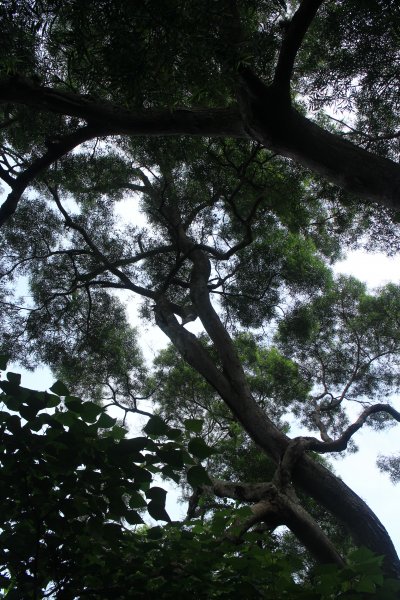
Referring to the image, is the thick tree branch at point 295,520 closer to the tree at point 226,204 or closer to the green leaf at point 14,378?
the tree at point 226,204

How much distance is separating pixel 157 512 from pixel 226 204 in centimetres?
835

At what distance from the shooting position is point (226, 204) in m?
9.57

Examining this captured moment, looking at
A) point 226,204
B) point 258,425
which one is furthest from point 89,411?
point 226,204

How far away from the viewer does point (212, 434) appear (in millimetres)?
11008

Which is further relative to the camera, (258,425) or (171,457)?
(258,425)

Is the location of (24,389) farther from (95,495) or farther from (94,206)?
(94,206)

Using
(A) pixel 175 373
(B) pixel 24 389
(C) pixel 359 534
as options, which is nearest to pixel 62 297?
(A) pixel 175 373

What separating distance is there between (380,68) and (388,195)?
328 centimetres

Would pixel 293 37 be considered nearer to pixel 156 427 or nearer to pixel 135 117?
pixel 135 117

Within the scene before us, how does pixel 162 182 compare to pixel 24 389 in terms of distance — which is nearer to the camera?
pixel 24 389

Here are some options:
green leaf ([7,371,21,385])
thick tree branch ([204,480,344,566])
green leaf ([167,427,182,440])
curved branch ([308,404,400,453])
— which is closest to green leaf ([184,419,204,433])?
green leaf ([167,427,182,440])

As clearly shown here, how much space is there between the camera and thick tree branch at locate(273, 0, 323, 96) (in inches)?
148

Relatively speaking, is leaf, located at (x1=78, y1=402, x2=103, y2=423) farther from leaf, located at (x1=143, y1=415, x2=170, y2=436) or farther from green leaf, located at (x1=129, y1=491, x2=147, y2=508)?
green leaf, located at (x1=129, y1=491, x2=147, y2=508)

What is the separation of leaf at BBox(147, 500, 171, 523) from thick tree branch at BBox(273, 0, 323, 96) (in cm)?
359
